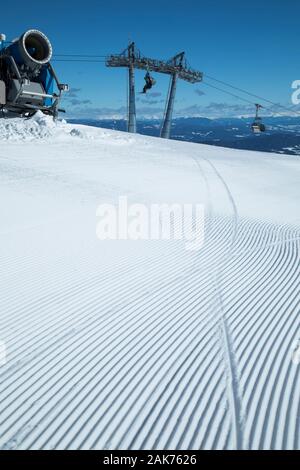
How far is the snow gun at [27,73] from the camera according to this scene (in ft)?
54.2

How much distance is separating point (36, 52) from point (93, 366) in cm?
1800

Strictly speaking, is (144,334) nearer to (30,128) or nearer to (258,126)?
(30,128)

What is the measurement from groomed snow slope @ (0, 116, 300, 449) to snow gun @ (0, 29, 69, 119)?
1062cm

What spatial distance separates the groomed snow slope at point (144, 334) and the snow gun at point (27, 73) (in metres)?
10.6

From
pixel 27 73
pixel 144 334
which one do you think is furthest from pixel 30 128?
pixel 144 334

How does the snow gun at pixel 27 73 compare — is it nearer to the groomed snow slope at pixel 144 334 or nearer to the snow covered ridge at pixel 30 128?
the snow covered ridge at pixel 30 128

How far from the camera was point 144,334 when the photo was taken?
401cm

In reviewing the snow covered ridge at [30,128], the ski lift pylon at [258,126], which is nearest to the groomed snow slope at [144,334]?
the snow covered ridge at [30,128]

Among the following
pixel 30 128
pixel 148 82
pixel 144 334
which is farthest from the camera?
pixel 148 82

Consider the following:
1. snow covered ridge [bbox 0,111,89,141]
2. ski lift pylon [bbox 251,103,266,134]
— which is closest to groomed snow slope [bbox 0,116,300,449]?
snow covered ridge [bbox 0,111,89,141]

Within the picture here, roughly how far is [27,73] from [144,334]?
17.3 meters

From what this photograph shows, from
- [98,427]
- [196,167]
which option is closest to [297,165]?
[196,167]

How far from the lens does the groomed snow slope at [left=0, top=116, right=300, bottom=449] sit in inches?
113
